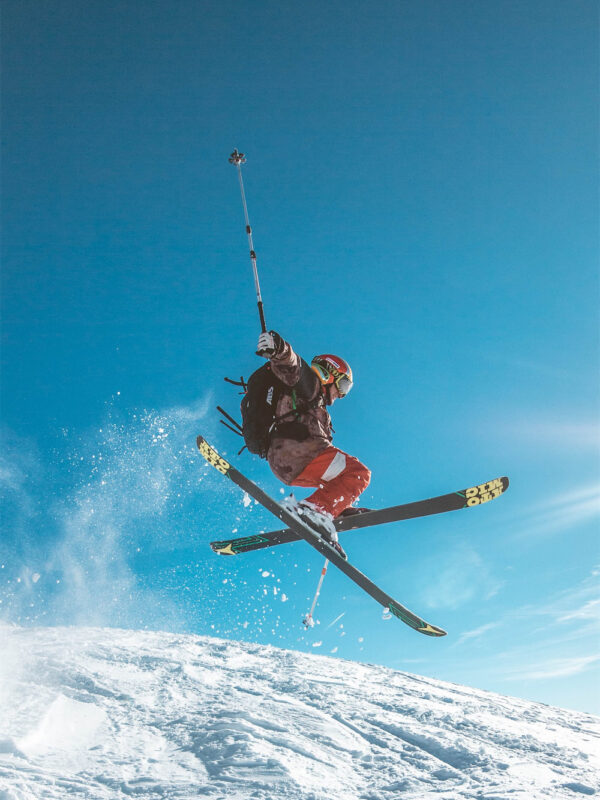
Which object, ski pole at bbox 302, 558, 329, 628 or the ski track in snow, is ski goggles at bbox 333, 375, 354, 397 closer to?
ski pole at bbox 302, 558, 329, 628

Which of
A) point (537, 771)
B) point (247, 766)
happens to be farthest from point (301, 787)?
point (537, 771)

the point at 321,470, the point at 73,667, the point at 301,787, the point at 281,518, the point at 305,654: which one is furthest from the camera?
the point at 305,654

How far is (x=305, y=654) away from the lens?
16.2 meters

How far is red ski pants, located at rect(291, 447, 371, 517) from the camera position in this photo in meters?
6.13

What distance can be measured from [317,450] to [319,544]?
4.24ft

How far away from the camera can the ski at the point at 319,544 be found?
21.5ft

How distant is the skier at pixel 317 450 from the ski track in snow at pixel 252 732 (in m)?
4.77

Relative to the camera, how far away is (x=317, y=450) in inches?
240

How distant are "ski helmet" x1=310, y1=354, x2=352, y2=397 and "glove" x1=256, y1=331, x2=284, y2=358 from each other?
0.95 m

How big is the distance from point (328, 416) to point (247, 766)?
20.1 feet

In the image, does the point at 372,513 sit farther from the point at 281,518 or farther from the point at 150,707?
the point at 150,707

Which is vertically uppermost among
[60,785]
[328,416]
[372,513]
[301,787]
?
[328,416]

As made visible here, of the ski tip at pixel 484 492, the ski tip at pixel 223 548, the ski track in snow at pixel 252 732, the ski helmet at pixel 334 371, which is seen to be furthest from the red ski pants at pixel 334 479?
the ski track in snow at pixel 252 732

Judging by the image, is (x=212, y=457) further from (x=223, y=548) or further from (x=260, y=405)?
(x=260, y=405)
